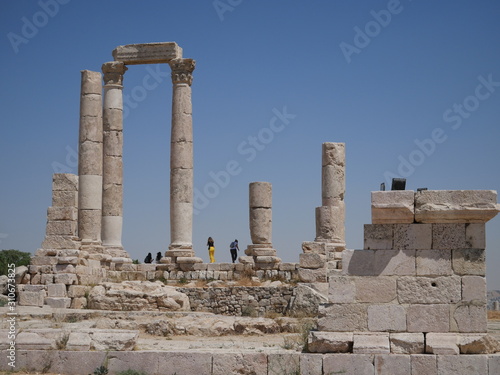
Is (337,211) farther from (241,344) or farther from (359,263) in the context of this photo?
(359,263)

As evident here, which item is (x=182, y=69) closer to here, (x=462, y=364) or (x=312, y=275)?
(x=312, y=275)

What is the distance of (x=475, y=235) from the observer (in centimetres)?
1334

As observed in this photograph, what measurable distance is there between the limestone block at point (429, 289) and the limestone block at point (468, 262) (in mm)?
166

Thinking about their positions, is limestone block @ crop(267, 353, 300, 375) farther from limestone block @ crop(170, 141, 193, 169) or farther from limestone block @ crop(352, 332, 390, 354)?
limestone block @ crop(170, 141, 193, 169)

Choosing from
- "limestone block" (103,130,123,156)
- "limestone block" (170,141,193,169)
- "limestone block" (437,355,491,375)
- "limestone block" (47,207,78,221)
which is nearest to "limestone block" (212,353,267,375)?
"limestone block" (437,355,491,375)

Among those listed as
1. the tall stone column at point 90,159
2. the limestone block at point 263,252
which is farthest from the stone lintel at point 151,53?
the limestone block at point 263,252

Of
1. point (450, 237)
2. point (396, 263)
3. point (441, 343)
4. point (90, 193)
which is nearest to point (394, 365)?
point (441, 343)

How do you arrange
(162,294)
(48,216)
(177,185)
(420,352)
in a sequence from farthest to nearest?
(177,185) < (48,216) < (162,294) < (420,352)

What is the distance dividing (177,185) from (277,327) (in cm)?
1419

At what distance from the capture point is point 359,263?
13.5 meters

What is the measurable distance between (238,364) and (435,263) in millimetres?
3514

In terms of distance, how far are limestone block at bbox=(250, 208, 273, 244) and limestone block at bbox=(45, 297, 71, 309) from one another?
9.07 metres

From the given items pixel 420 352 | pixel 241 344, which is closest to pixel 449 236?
pixel 420 352

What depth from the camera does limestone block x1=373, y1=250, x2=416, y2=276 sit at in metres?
13.4
